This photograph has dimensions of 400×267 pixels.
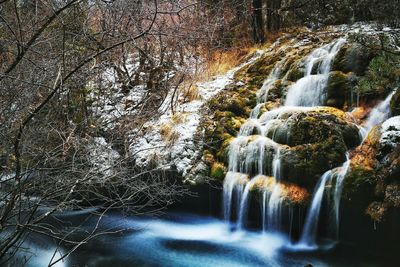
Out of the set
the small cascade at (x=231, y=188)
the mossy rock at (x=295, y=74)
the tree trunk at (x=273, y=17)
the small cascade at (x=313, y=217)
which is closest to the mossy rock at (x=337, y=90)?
the mossy rock at (x=295, y=74)

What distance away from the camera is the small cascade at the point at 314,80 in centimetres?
879

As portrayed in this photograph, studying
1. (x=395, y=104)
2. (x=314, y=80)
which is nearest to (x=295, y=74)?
(x=314, y=80)

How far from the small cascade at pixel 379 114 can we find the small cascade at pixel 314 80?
1.16m

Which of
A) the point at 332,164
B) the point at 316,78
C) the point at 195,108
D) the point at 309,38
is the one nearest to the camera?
the point at 332,164

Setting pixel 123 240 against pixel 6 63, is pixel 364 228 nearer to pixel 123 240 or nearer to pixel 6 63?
pixel 123 240

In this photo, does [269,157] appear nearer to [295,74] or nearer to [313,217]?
[313,217]

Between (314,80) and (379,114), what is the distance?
1834mm

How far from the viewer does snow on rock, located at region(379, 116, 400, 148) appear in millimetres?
6465

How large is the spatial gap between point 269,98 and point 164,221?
12.4ft

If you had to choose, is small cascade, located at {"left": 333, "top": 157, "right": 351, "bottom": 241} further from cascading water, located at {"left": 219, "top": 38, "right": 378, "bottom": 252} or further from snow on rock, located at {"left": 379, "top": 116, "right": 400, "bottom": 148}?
→ snow on rock, located at {"left": 379, "top": 116, "right": 400, "bottom": 148}

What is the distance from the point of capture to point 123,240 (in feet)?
25.0

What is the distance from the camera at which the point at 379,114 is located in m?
7.57

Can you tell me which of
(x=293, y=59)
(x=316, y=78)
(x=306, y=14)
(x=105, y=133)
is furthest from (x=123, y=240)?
(x=306, y=14)

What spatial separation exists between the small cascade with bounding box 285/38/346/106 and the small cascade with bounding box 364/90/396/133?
45.8 inches
